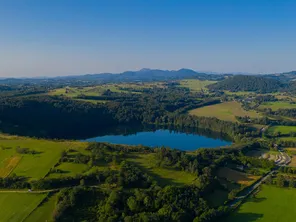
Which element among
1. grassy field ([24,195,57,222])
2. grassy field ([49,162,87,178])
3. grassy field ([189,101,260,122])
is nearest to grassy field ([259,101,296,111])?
grassy field ([189,101,260,122])

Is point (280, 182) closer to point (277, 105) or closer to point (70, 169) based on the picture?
point (70, 169)

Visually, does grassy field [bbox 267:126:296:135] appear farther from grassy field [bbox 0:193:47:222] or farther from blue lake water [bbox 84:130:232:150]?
grassy field [bbox 0:193:47:222]

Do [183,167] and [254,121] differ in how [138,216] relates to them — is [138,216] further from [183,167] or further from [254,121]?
[254,121]

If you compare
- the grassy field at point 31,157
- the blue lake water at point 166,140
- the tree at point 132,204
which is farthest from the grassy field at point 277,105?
the tree at point 132,204

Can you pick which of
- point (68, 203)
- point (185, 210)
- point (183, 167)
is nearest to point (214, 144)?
point (183, 167)

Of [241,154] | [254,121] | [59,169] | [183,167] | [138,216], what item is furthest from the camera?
[254,121]

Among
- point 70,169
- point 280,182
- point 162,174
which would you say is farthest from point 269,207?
point 70,169
